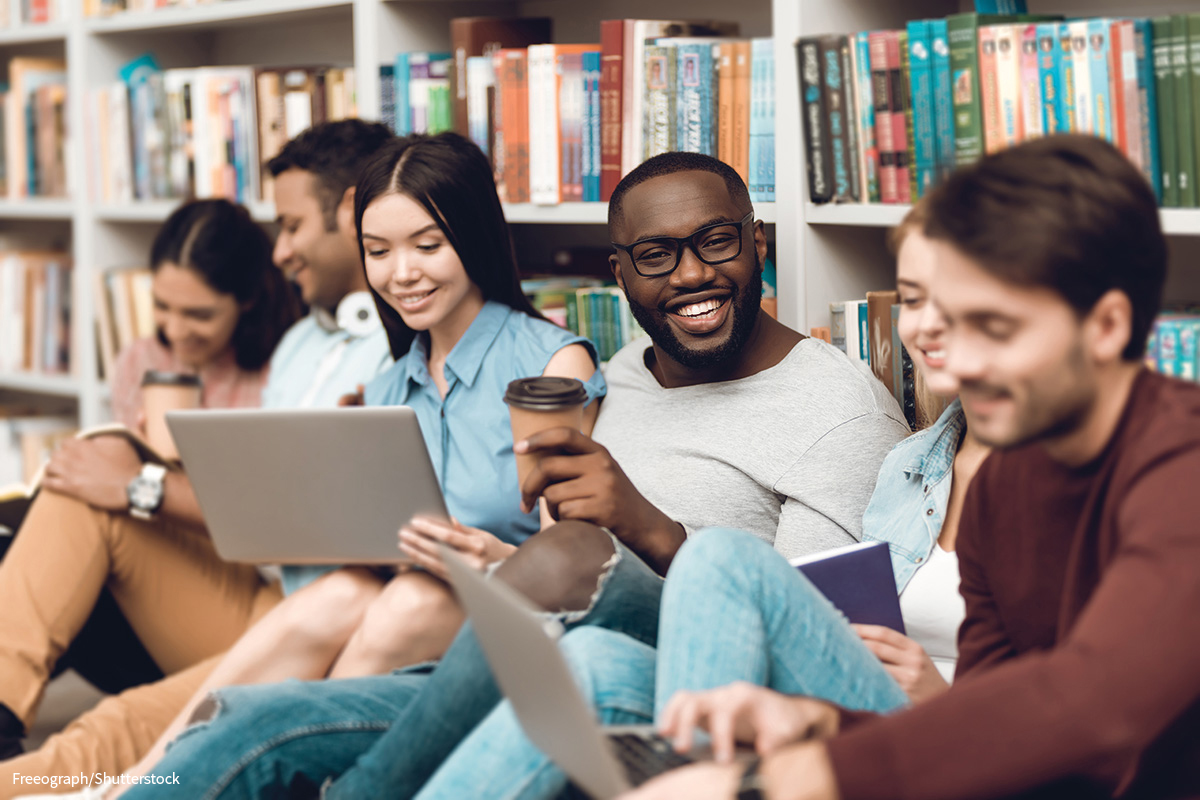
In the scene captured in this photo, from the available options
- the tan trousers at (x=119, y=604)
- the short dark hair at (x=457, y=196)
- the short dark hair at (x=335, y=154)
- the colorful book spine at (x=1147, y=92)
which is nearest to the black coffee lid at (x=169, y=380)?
the tan trousers at (x=119, y=604)

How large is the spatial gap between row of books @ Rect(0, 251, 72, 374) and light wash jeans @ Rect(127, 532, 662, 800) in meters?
2.17

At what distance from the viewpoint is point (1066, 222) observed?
32.7 inches

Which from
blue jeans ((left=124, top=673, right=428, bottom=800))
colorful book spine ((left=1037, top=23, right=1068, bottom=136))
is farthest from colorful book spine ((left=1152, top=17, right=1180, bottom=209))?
blue jeans ((left=124, top=673, right=428, bottom=800))

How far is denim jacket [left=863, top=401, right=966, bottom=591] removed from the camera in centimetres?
144

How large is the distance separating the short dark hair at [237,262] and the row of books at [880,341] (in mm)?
1218

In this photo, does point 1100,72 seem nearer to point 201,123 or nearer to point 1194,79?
point 1194,79

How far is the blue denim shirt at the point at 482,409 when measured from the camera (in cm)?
176

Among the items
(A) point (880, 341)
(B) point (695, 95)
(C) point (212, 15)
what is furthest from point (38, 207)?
(A) point (880, 341)

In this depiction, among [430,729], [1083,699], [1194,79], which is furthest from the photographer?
[1194,79]

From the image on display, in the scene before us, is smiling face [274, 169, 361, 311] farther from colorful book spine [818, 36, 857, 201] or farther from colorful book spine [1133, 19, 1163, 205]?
colorful book spine [1133, 19, 1163, 205]

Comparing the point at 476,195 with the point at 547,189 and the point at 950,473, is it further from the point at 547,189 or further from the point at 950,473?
the point at 950,473

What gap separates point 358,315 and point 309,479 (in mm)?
655

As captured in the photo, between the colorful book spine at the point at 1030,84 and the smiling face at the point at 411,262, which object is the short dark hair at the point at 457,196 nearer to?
the smiling face at the point at 411,262

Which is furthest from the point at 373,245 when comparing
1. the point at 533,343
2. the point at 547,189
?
the point at 547,189
